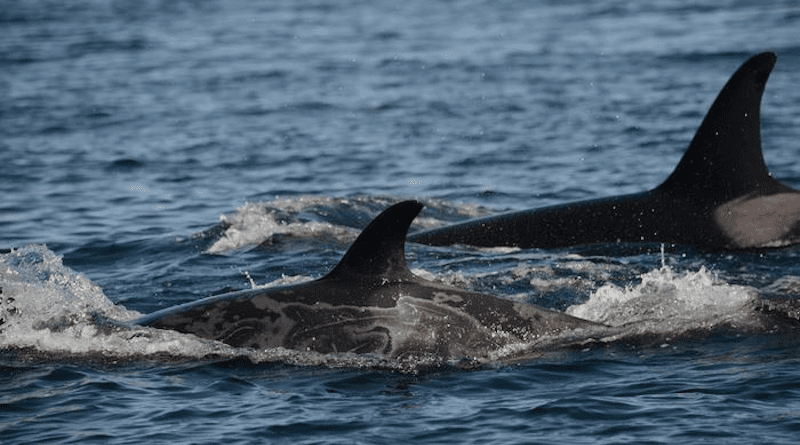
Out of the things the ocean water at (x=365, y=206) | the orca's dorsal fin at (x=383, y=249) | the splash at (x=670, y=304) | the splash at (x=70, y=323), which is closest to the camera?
the ocean water at (x=365, y=206)

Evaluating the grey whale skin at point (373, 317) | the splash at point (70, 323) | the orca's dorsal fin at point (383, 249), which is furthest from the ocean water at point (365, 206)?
the orca's dorsal fin at point (383, 249)

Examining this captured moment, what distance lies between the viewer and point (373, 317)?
398 inches

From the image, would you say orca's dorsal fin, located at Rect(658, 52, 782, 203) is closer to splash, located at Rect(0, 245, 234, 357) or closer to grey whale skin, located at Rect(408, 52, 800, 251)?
grey whale skin, located at Rect(408, 52, 800, 251)

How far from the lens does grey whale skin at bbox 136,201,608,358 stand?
10062mm

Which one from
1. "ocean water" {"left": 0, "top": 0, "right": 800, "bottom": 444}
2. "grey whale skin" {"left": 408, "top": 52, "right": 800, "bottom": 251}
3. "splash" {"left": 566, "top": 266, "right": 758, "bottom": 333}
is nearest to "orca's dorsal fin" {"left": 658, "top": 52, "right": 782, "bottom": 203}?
"grey whale skin" {"left": 408, "top": 52, "right": 800, "bottom": 251}

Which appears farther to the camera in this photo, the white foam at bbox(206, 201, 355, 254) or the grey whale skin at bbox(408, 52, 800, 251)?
the white foam at bbox(206, 201, 355, 254)

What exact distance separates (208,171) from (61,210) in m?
3.62

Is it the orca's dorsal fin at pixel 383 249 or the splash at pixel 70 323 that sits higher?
the orca's dorsal fin at pixel 383 249

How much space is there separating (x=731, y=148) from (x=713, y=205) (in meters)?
0.72

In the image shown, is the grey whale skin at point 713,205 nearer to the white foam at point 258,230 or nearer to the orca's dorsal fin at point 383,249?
the white foam at point 258,230

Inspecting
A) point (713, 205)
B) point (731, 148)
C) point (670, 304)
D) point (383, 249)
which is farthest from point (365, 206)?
point (383, 249)

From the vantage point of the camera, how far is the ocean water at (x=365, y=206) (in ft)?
30.7

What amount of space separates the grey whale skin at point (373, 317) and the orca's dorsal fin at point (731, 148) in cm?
481

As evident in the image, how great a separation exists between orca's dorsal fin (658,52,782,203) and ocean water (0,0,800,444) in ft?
3.00
